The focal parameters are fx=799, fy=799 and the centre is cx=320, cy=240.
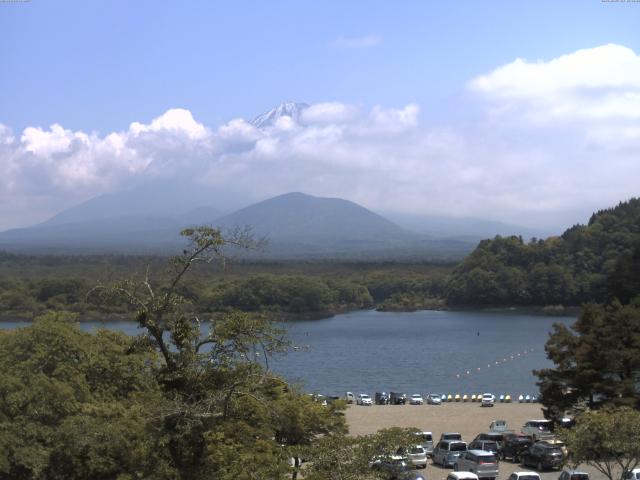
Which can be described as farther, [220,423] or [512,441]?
[512,441]

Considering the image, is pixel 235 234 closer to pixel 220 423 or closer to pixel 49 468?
pixel 220 423

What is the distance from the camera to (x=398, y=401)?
27766mm

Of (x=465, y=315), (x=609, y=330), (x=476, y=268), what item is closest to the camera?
(x=609, y=330)

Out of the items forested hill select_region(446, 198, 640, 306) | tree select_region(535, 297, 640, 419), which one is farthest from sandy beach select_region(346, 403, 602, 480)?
forested hill select_region(446, 198, 640, 306)

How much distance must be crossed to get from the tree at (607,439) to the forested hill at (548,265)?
56.3 meters

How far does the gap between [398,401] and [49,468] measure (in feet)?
63.1

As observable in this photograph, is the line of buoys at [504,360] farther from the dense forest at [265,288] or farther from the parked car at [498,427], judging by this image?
the dense forest at [265,288]

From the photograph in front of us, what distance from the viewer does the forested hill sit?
6862 cm

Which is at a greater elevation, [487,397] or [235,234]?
[235,234]

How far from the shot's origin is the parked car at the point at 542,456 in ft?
45.8

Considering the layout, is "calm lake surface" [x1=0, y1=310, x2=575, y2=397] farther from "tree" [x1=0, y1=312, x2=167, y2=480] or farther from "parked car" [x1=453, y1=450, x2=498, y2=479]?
"tree" [x1=0, y1=312, x2=167, y2=480]

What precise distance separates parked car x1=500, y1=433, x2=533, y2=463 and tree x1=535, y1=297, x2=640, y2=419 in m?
1.85

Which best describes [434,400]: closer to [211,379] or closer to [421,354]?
[421,354]

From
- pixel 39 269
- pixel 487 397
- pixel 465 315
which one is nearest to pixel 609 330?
pixel 487 397
